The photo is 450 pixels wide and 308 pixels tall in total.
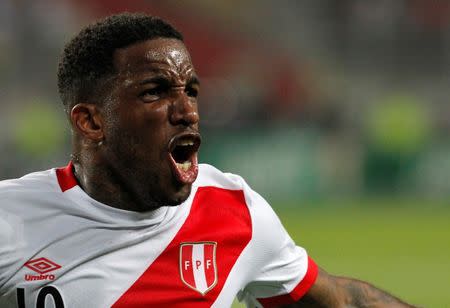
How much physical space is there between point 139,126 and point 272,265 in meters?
0.74

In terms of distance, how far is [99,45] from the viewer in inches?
132

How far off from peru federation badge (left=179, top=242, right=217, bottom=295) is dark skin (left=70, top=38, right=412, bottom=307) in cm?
20

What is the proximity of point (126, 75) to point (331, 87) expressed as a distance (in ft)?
61.9

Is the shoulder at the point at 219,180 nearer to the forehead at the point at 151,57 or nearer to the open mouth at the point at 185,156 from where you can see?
the open mouth at the point at 185,156

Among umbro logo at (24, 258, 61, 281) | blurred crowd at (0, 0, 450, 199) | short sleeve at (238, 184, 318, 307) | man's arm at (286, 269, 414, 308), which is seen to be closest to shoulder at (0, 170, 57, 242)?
umbro logo at (24, 258, 61, 281)

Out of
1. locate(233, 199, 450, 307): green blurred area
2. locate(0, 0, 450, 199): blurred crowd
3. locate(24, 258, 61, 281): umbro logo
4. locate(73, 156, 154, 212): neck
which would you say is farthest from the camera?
locate(0, 0, 450, 199): blurred crowd

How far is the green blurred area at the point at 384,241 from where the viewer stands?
10289 millimetres

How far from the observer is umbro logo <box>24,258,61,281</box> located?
10.5 ft

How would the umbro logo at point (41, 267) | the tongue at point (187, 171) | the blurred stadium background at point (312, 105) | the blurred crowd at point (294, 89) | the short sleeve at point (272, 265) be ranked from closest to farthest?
1. the umbro logo at point (41, 267)
2. the tongue at point (187, 171)
3. the short sleeve at point (272, 265)
4. the blurred stadium background at point (312, 105)
5. the blurred crowd at point (294, 89)

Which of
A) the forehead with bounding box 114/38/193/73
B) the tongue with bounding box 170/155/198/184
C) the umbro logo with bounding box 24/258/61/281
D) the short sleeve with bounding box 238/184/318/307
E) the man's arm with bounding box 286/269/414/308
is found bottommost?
the man's arm with bounding box 286/269/414/308

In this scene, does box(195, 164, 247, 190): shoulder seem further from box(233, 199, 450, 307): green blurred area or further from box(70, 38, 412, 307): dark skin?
box(233, 199, 450, 307): green blurred area

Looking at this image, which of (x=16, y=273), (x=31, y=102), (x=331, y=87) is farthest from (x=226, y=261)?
(x=331, y=87)

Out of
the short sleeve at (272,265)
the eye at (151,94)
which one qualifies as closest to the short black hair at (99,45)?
the eye at (151,94)

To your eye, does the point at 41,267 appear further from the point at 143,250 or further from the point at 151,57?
the point at 151,57
